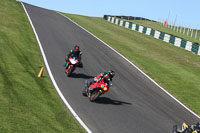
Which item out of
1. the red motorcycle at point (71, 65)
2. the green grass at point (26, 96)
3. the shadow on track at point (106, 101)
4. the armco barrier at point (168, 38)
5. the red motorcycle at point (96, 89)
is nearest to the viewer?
the green grass at point (26, 96)

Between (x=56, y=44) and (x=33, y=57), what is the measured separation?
6.29 metres

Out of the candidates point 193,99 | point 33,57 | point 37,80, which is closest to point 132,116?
point 37,80

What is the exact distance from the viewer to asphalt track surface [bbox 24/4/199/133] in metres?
14.3

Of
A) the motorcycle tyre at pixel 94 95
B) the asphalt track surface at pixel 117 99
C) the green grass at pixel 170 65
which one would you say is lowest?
the green grass at pixel 170 65

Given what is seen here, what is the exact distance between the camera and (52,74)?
66.3ft

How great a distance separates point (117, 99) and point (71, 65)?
3.84 meters

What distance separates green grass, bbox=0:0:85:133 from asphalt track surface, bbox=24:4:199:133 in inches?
35.3

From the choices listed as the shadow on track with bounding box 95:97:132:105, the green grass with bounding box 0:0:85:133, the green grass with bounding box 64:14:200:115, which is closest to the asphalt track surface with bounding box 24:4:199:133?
the shadow on track with bounding box 95:97:132:105

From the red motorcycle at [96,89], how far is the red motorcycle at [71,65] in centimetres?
302

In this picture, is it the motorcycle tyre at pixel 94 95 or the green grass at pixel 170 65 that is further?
the green grass at pixel 170 65

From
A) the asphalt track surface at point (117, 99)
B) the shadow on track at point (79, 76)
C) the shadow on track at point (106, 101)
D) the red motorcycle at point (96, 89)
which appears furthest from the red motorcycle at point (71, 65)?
the shadow on track at point (106, 101)

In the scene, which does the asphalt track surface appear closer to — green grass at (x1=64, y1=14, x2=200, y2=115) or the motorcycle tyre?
the motorcycle tyre

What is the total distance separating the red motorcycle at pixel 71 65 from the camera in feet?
64.8

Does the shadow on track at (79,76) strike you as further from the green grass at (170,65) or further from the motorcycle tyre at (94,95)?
the green grass at (170,65)
